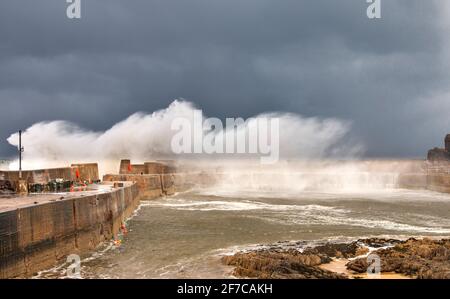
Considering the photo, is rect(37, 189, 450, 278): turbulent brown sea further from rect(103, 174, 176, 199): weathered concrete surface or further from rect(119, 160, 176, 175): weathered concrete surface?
rect(119, 160, 176, 175): weathered concrete surface

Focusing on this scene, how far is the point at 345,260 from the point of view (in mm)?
13703

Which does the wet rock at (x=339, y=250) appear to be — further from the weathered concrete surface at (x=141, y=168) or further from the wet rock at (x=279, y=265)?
the weathered concrete surface at (x=141, y=168)

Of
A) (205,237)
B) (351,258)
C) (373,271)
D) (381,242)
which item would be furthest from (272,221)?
(373,271)

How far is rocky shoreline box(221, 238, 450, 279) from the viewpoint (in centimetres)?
1157

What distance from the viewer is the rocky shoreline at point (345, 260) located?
456 inches

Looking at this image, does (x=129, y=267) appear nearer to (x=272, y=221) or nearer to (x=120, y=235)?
(x=120, y=235)

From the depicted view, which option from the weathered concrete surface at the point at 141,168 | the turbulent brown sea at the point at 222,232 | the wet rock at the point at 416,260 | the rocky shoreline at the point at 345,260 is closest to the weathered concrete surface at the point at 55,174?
the turbulent brown sea at the point at 222,232

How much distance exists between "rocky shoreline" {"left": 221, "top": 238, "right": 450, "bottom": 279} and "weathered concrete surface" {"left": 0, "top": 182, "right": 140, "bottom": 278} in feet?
17.9

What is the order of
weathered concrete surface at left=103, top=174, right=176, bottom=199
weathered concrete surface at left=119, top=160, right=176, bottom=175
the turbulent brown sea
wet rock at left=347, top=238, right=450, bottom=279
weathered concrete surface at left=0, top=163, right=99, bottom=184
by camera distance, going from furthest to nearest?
weathered concrete surface at left=119, top=160, right=176, bottom=175
weathered concrete surface at left=103, top=174, right=176, bottom=199
weathered concrete surface at left=0, top=163, right=99, bottom=184
the turbulent brown sea
wet rock at left=347, top=238, right=450, bottom=279

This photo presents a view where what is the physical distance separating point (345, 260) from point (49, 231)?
949 cm

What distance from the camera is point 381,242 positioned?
16.5 metres

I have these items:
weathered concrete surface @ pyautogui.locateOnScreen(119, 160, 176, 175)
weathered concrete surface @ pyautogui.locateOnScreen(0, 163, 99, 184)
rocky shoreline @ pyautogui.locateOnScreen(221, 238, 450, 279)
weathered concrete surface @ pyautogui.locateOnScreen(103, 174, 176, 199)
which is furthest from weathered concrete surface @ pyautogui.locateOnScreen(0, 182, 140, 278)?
weathered concrete surface @ pyautogui.locateOnScreen(119, 160, 176, 175)

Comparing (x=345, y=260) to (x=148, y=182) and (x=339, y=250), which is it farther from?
(x=148, y=182)

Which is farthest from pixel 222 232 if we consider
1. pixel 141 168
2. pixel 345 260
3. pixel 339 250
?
pixel 141 168
